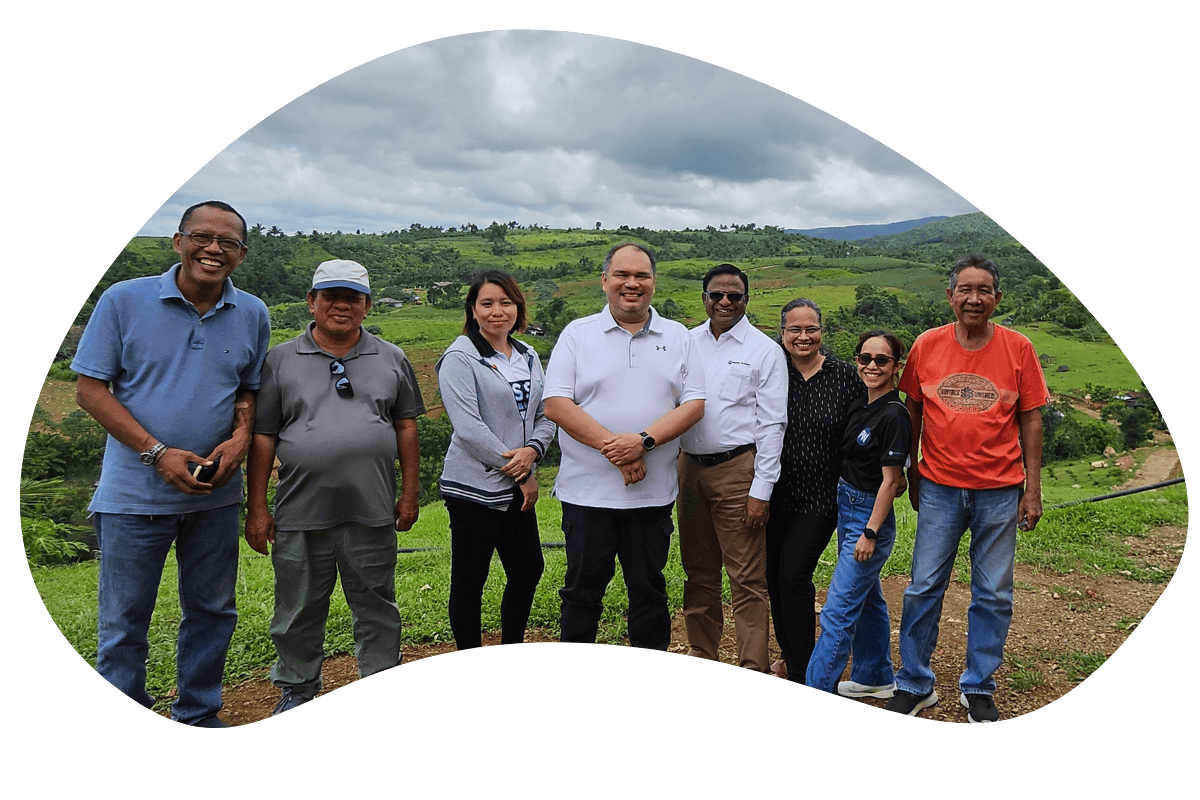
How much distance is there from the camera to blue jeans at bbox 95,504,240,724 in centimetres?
522

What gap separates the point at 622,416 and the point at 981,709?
290cm

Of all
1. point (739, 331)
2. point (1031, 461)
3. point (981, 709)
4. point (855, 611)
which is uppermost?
point (739, 331)

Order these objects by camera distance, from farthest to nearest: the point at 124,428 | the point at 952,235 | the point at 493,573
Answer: the point at 952,235 < the point at 493,573 < the point at 124,428

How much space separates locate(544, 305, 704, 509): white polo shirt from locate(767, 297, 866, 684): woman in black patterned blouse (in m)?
0.61

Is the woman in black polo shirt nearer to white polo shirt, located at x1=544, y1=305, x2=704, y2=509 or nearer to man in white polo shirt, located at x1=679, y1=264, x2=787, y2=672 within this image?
man in white polo shirt, located at x1=679, y1=264, x2=787, y2=672

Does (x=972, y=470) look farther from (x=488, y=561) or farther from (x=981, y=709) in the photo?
(x=488, y=561)

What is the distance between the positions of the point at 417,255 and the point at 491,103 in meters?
1.11

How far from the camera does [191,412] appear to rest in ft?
17.0

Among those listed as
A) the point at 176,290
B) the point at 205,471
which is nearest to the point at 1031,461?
the point at 205,471

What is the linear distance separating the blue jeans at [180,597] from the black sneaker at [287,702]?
373mm

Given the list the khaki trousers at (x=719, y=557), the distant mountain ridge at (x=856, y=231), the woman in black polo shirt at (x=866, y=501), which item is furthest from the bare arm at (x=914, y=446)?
the distant mountain ridge at (x=856, y=231)

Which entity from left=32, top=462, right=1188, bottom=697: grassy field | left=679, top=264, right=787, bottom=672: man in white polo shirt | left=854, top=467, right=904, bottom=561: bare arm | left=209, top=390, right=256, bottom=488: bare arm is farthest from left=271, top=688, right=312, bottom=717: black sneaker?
left=854, top=467, right=904, bottom=561: bare arm

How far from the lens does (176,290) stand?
5191 millimetres

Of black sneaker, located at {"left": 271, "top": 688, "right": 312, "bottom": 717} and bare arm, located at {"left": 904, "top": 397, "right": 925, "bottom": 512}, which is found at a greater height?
bare arm, located at {"left": 904, "top": 397, "right": 925, "bottom": 512}
